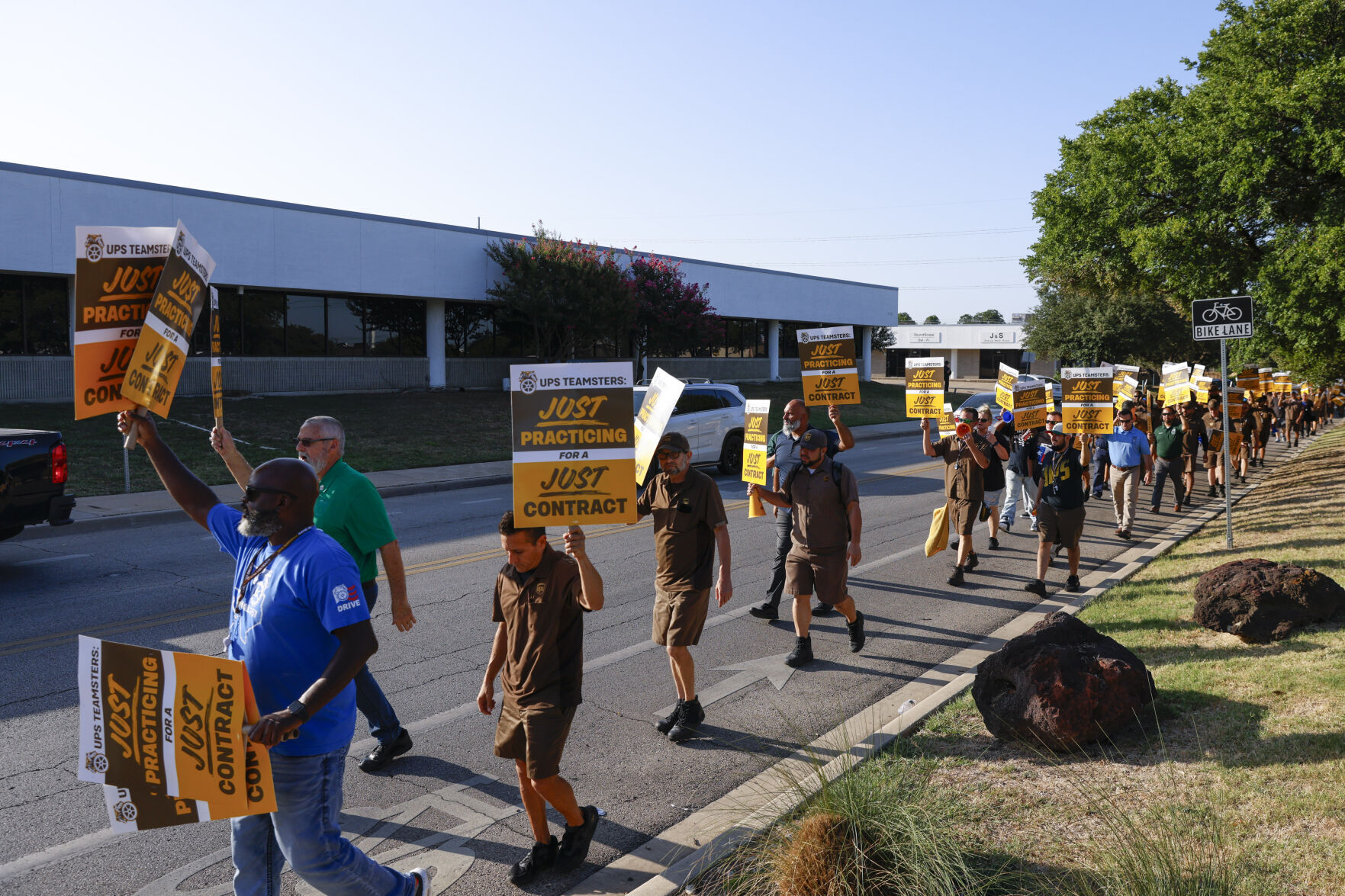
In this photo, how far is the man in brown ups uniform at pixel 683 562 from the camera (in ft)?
18.6

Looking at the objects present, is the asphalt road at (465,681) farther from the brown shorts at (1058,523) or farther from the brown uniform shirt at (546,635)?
the brown uniform shirt at (546,635)

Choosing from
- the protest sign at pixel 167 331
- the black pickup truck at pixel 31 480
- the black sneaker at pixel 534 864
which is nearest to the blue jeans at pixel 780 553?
the black sneaker at pixel 534 864

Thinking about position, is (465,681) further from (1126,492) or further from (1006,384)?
(1006,384)

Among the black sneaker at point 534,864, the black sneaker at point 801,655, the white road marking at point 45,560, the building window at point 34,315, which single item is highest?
the building window at point 34,315

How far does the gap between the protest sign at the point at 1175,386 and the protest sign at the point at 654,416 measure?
12.7 meters

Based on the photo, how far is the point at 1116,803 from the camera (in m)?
4.31

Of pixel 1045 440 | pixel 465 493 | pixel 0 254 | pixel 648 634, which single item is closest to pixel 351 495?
pixel 648 634

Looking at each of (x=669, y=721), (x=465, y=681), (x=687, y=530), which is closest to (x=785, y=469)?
(x=687, y=530)

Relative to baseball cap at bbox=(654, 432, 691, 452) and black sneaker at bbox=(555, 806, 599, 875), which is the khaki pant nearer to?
baseball cap at bbox=(654, 432, 691, 452)

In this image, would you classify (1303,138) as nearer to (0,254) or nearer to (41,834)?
(41,834)

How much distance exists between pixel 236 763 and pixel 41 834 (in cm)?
239

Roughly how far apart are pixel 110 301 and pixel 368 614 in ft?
6.24

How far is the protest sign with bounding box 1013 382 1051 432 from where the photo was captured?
1144 cm

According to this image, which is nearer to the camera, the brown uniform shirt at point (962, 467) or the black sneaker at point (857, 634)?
the black sneaker at point (857, 634)
